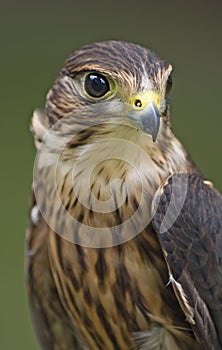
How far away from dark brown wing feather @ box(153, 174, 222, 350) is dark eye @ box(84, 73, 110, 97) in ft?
1.43

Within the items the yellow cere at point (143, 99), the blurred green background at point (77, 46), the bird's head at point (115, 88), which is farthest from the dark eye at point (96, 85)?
the blurred green background at point (77, 46)

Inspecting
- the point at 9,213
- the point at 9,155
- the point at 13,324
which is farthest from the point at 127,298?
the point at 9,155

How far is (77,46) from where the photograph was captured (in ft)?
35.7

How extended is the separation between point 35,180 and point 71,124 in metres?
0.47

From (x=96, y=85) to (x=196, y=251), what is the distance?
72cm

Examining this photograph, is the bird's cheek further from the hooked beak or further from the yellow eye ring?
the yellow eye ring

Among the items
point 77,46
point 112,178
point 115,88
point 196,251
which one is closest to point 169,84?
point 115,88

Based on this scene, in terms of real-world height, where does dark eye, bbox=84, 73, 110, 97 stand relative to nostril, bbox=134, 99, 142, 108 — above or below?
above

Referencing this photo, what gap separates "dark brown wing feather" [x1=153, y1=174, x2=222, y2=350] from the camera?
4262 millimetres

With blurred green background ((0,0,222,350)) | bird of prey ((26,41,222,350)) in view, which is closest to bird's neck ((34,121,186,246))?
bird of prey ((26,41,222,350))

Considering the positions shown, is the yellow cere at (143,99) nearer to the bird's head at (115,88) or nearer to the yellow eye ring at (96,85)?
the bird's head at (115,88)

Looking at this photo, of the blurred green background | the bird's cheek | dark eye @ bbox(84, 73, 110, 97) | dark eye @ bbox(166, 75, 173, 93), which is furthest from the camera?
the blurred green background

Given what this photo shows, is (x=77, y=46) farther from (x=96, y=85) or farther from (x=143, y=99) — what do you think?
(x=143, y=99)

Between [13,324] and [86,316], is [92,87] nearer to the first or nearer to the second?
[86,316]
